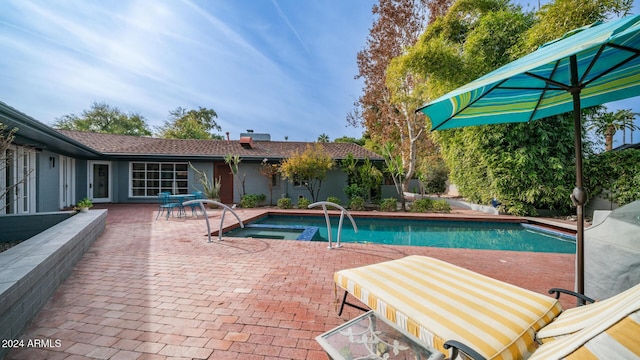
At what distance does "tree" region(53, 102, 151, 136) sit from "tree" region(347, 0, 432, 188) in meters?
30.7

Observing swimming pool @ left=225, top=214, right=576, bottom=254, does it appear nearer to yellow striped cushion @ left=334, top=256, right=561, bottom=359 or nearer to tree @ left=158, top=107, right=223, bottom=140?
yellow striped cushion @ left=334, top=256, right=561, bottom=359

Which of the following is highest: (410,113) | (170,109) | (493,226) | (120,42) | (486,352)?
(170,109)

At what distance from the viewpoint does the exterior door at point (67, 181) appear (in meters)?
10.6

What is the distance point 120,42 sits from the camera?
786 centimetres

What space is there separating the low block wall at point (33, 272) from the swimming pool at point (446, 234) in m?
3.71

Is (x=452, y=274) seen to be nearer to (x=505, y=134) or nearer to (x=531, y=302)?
(x=531, y=302)

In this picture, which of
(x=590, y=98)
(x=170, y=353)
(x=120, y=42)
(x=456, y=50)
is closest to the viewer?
(x=170, y=353)

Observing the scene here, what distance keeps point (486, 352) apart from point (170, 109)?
4031 cm

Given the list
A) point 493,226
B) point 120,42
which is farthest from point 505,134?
point 120,42

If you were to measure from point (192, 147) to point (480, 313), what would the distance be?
675 inches

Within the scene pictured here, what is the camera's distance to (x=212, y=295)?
3.17 metres

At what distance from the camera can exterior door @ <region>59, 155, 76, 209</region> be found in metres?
10.6

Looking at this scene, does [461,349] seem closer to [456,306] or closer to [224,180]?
[456,306]

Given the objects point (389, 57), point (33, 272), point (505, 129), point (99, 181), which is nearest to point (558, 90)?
point (33, 272)
